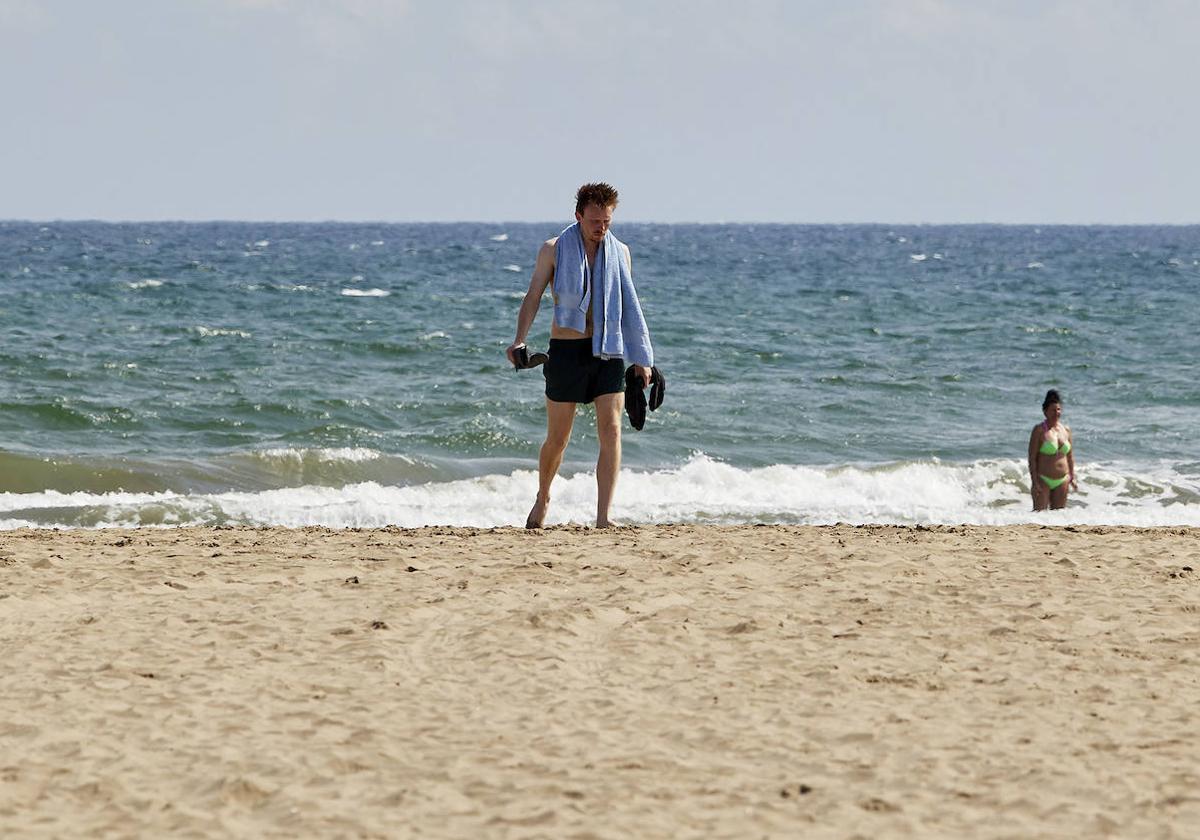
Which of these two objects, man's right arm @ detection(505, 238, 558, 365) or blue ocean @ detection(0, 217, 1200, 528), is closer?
man's right arm @ detection(505, 238, 558, 365)

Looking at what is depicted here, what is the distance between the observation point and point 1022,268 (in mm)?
52750

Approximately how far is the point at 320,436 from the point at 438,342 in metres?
8.13

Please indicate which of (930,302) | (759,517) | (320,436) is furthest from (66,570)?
(930,302)

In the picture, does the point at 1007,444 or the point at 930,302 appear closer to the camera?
the point at 1007,444

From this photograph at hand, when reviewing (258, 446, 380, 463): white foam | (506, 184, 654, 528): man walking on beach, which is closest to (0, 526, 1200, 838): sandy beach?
(506, 184, 654, 528): man walking on beach

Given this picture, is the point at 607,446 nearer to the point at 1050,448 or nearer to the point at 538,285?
the point at 538,285

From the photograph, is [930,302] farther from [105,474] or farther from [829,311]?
[105,474]

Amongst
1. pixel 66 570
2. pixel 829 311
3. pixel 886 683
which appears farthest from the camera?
pixel 829 311

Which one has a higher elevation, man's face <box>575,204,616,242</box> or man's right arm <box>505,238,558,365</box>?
man's face <box>575,204,616,242</box>

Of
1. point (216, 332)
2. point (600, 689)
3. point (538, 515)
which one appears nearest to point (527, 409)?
point (216, 332)

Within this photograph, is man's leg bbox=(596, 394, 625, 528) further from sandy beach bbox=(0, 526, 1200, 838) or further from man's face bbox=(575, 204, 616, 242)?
man's face bbox=(575, 204, 616, 242)

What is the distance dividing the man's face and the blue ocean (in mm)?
4198

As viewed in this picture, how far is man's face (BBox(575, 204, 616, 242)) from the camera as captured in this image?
737 centimetres

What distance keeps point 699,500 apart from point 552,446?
4880 millimetres
